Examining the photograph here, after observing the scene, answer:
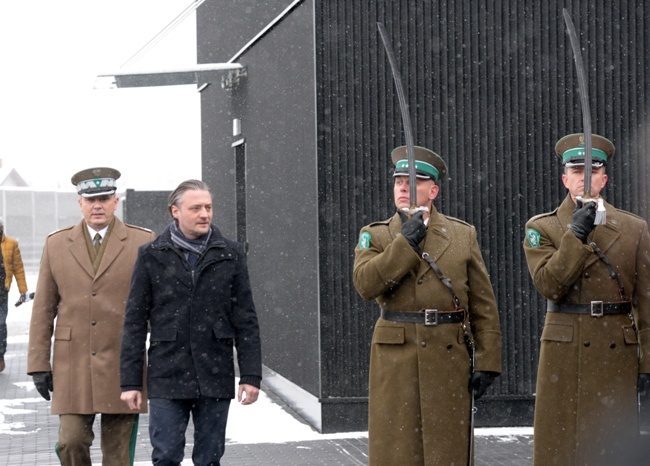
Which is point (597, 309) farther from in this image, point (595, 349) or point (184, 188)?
point (184, 188)

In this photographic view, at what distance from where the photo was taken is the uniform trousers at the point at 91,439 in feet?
21.9

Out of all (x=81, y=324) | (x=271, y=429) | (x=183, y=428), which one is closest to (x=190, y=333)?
(x=183, y=428)

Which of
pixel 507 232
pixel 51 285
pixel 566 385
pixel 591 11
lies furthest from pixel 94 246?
pixel 591 11

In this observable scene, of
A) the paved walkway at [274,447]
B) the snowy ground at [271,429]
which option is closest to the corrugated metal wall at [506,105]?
the snowy ground at [271,429]

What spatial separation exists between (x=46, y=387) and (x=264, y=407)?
15.7 feet

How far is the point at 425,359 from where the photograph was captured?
602 centimetres

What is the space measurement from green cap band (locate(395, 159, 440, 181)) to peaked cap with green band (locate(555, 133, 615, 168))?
74 cm

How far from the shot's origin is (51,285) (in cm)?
690

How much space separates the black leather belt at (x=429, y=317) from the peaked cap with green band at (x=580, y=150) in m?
1.03

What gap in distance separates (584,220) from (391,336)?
1107 mm

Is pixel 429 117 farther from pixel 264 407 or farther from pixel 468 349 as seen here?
pixel 468 349

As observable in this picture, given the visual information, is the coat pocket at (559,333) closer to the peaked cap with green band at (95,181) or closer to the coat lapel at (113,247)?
the coat lapel at (113,247)

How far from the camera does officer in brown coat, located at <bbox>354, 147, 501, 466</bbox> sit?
600 cm

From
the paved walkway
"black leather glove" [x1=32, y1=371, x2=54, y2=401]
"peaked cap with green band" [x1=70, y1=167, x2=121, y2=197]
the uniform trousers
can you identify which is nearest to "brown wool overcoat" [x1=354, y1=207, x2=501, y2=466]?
the uniform trousers
